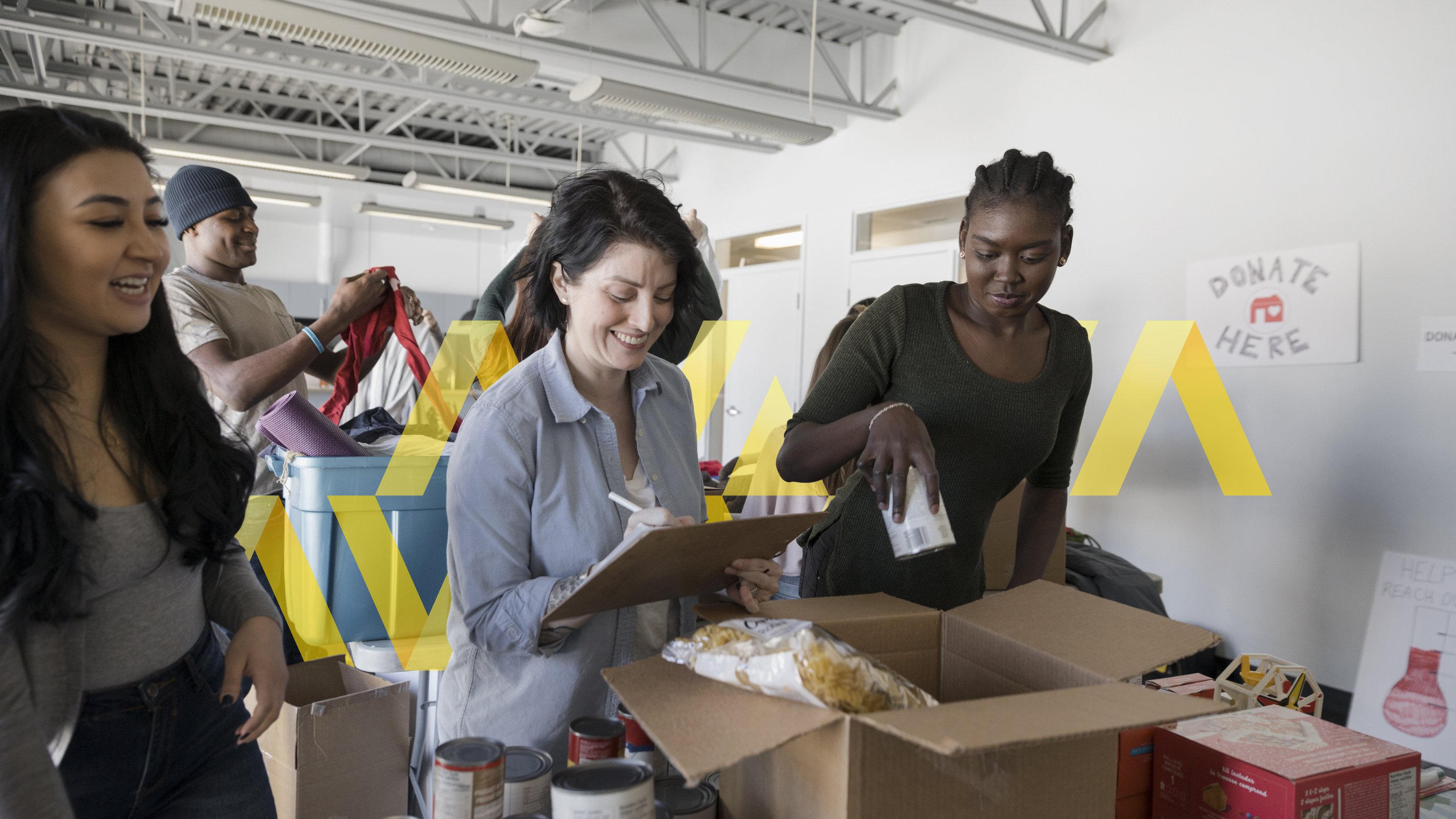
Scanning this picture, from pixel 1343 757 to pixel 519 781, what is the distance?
35.7 inches

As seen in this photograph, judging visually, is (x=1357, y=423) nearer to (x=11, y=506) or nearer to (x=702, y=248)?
(x=702, y=248)

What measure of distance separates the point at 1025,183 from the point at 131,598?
1302 mm

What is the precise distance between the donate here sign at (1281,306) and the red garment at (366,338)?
3.60m

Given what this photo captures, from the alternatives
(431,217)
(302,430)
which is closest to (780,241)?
(431,217)

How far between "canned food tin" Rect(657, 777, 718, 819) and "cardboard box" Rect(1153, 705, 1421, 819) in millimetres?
538

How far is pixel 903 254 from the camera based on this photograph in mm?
6125

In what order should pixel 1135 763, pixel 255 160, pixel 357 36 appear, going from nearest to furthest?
pixel 1135 763 < pixel 357 36 < pixel 255 160

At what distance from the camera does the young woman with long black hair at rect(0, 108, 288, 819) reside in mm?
917

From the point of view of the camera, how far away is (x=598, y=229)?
1.31 metres

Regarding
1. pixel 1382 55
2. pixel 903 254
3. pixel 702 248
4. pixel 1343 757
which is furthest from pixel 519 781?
pixel 903 254
